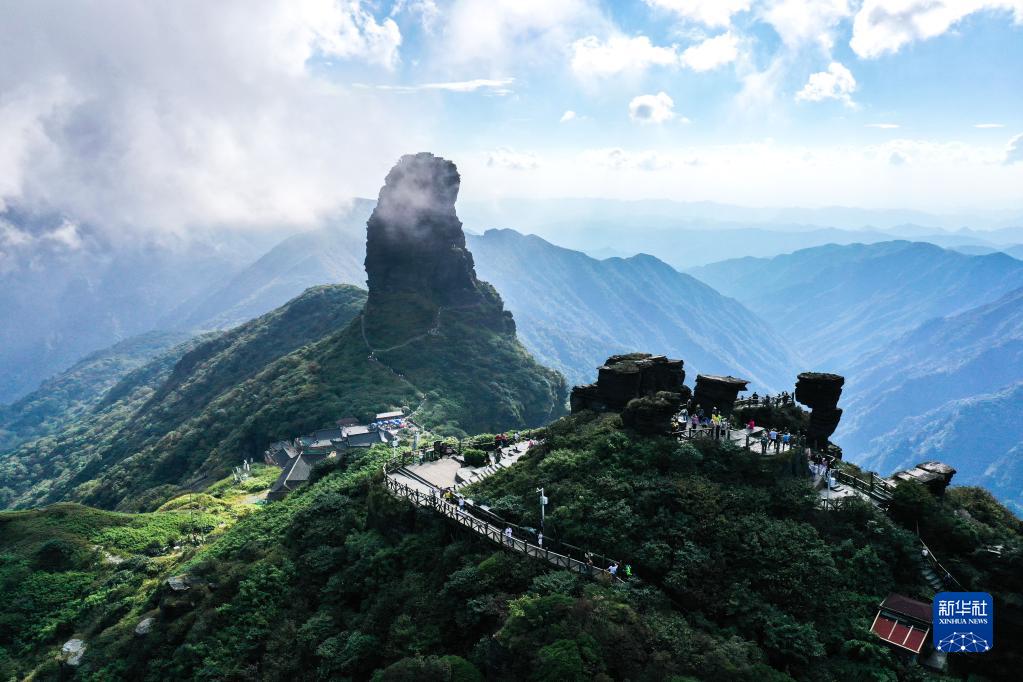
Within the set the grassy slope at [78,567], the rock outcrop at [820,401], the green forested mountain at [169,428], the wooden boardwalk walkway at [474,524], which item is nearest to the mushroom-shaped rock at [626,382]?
the rock outcrop at [820,401]

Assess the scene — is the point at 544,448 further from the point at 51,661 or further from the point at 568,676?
the point at 51,661

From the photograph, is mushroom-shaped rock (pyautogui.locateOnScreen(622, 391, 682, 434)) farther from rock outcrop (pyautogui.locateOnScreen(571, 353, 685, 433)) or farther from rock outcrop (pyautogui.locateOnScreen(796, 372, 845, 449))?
rock outcrop (pyautogui.locateOnScreen(796, 372, 845, 449))

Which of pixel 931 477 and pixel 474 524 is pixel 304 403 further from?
pixel 931 477

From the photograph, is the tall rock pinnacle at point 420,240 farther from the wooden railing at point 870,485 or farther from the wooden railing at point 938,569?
the wooden railing at point 938,569

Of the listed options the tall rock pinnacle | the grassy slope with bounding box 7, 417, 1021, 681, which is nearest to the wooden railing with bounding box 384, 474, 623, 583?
the grassy slope with bounding box 7, 417, 1021, 681

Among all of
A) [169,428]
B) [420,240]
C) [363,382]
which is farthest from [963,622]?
[169,428]

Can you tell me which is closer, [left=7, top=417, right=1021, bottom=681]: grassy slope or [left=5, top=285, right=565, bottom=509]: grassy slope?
[left=7, top=417, right=1021, bottom=681]: grassy slope

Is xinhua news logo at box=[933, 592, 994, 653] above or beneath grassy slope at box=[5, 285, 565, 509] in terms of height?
above
